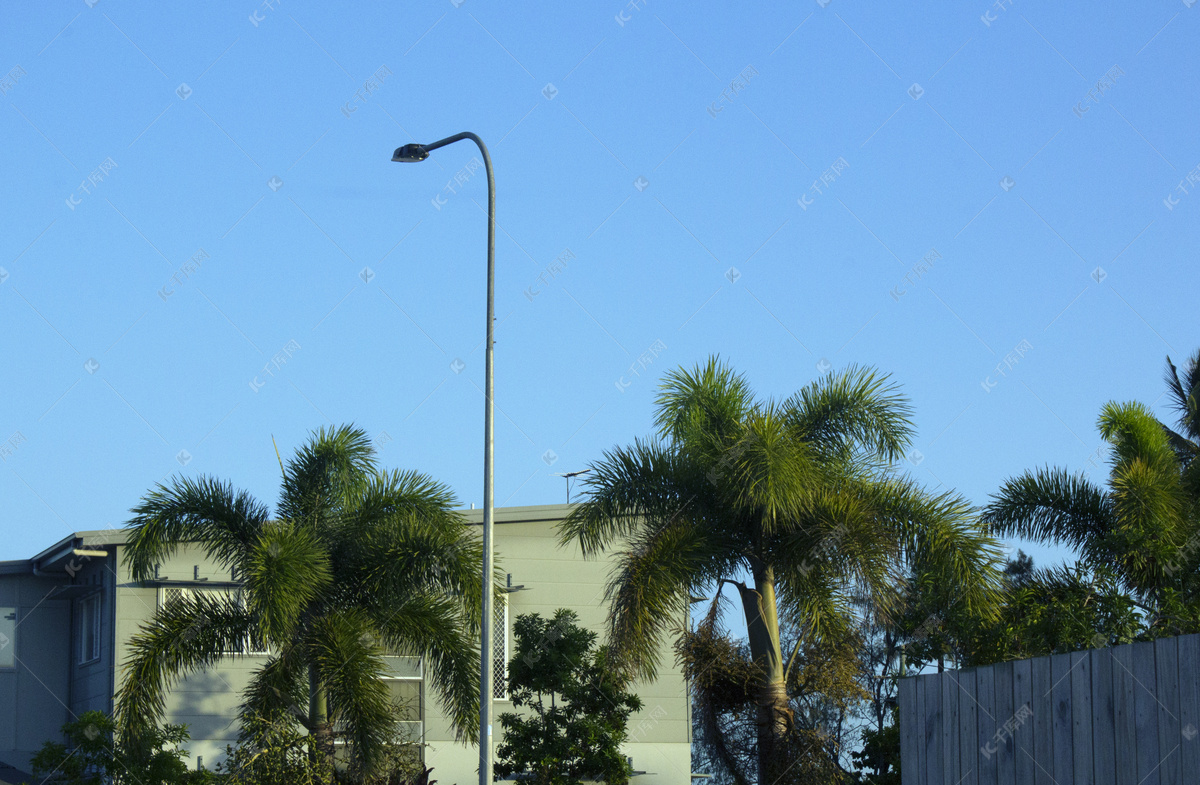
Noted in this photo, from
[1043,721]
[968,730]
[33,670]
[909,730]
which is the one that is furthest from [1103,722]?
[33,670]

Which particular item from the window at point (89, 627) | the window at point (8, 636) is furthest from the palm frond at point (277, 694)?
the window at point (8, 636)

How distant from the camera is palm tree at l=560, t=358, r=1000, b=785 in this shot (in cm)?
1456

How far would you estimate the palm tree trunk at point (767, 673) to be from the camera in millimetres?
14789

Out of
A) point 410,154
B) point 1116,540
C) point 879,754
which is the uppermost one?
point 410,154

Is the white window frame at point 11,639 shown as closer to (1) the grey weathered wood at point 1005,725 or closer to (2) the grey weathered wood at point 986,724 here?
(2) the grey weathered wood at point 986,724

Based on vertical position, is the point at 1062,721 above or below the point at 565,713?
above

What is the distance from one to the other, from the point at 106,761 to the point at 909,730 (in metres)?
12.7

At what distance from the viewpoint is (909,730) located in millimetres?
9633

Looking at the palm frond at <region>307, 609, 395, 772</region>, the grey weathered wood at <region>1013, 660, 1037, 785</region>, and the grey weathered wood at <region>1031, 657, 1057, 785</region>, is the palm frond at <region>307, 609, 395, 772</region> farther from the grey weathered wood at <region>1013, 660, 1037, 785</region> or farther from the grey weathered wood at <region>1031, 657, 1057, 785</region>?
the grey weathered wood at <region>1031, 657, 1057, 785</region>

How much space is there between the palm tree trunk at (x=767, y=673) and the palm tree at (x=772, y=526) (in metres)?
0.02

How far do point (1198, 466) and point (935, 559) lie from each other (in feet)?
25.6

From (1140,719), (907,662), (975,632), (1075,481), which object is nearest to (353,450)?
(975,632)

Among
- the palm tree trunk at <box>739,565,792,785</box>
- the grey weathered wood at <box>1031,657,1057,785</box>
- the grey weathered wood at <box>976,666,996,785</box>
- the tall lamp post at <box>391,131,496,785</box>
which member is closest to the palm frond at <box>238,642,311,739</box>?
the tall lamp post at <box>391,131,496,785</box>

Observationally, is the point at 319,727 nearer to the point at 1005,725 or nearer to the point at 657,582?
the point at 657,582
